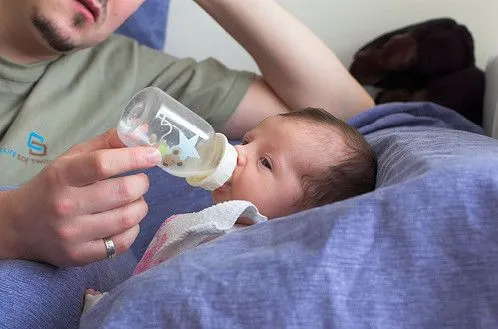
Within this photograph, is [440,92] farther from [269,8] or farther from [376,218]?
[376,218]

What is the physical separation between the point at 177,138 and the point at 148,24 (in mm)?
819

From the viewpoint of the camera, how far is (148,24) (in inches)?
65.5

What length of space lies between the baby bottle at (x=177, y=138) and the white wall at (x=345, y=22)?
3.11 feet

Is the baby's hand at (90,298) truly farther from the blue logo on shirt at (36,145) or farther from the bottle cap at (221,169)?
the blue logo on shirt at (36,145)

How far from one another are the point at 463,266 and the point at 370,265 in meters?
0.09

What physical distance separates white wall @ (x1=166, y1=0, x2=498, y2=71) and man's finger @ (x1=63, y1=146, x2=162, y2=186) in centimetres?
114

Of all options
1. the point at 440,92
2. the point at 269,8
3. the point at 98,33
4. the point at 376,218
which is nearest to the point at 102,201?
the point at 376,218

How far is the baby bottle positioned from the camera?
915 millimetres


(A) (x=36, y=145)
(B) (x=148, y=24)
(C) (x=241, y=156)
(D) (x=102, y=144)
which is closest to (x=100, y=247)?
(D) (x=102, y=144)

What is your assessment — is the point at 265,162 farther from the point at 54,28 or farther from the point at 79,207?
the point at 54,28

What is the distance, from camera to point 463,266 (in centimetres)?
60

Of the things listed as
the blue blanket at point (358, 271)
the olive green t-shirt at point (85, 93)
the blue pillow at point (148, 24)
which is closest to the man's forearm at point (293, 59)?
Answer: the olive green t-shirt at point (85, 93)

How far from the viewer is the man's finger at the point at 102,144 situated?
90cm

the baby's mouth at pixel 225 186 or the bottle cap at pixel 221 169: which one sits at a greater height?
the bottle cap at pixel 221 169
